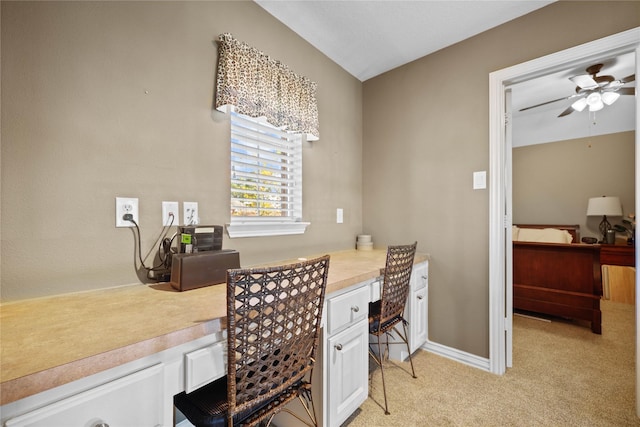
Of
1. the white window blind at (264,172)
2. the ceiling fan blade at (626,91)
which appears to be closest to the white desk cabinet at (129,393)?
the white window blind at (264,172)

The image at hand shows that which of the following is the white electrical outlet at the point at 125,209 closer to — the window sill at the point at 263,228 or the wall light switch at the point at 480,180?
the window sill at the point at 263,228

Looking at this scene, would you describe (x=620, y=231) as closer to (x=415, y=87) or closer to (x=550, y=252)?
(x=550, y=252)

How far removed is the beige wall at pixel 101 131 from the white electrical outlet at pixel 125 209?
2 centimetres

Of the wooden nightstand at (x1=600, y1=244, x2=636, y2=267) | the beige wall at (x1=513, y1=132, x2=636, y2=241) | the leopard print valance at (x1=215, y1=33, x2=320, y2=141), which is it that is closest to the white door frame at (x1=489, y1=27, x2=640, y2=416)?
the leopard print valance at (x1=215, y1=33, x2=320, y2=141)

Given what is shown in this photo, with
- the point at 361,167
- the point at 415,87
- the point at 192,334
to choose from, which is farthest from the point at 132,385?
the point at 415,87

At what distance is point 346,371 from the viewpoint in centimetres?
143

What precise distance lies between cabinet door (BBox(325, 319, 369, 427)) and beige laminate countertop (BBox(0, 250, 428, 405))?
2.02 feet

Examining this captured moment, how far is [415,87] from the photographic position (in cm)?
247

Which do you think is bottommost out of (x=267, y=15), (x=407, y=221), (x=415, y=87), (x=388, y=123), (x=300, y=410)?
(x=300, y=410)

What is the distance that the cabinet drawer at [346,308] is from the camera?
1338mm

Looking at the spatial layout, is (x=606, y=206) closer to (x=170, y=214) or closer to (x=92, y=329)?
(x=170, y=214)

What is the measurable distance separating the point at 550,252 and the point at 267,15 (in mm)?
3497

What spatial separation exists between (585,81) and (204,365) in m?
4.07

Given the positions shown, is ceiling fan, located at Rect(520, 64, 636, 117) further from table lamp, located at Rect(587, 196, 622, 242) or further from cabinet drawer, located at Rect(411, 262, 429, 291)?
cabinet drawer, located at Rect(411, 262, 429, 291)
